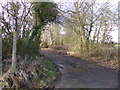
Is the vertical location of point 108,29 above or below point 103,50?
above

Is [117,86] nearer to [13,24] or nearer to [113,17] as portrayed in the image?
[13,24]

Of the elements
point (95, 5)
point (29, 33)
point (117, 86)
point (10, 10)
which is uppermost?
point (95, 5)

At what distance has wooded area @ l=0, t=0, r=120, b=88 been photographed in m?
5.01

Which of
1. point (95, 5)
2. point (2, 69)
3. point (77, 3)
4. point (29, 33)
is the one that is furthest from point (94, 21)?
point (2, 69)

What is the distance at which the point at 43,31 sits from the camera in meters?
9.57

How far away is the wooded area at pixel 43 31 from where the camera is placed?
16.4 feet

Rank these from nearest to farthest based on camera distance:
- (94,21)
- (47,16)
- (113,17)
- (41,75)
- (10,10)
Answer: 1. (41,75)
2. (10,10)
3. (47,16)
4. (113,17)
5. (94,21)

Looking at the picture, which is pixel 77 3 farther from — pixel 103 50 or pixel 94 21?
pixel 103 50

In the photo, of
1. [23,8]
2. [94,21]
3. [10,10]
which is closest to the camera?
[10,10]

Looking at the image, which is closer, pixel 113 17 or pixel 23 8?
pixel 23 8

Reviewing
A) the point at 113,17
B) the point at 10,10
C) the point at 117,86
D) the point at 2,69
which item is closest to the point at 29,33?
the point at 10,10

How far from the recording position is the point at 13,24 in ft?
20.0

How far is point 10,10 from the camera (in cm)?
586

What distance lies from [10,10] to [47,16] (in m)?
2.58
